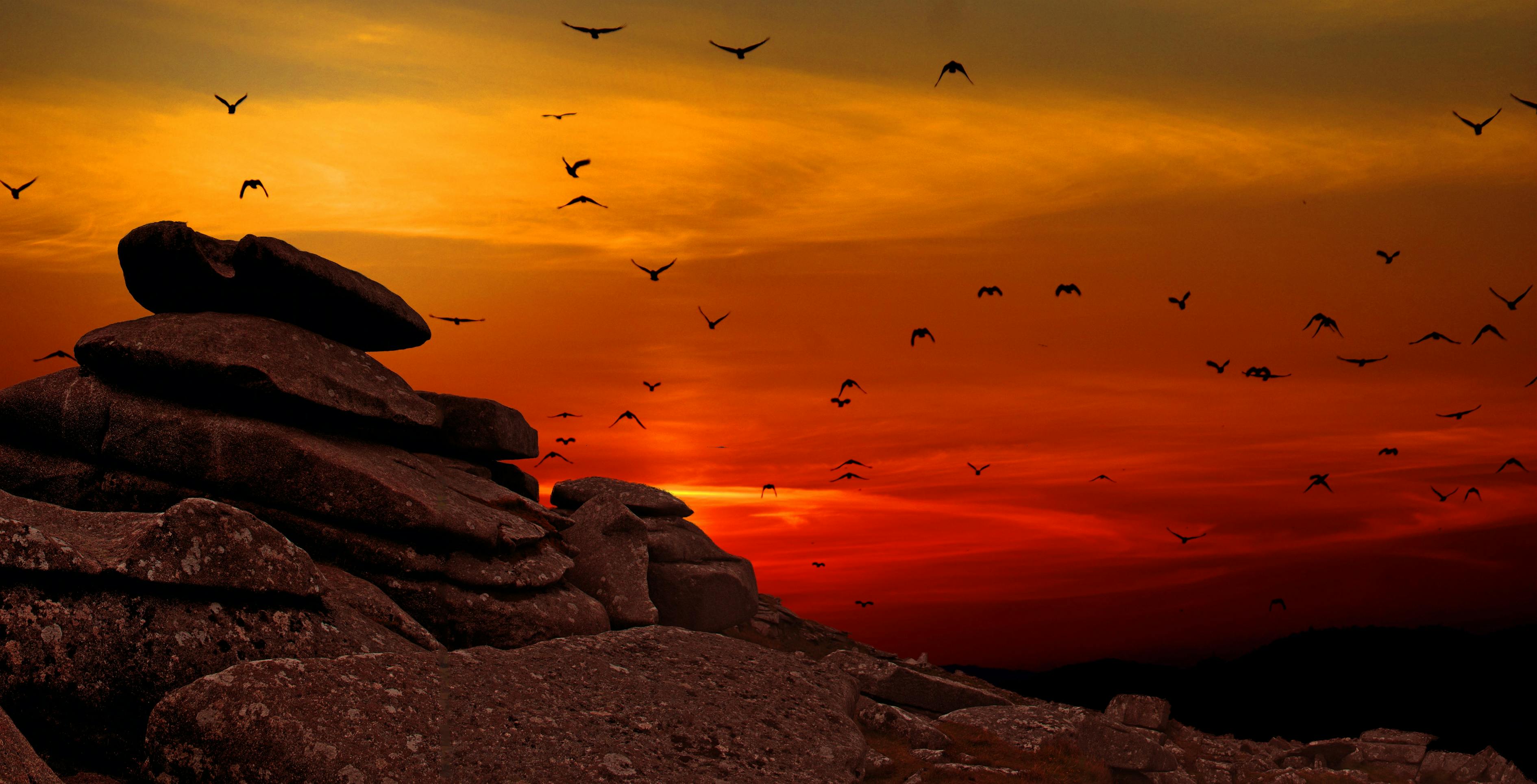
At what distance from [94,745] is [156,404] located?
848cm

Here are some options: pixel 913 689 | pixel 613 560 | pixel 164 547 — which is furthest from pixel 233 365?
pixel 913 689

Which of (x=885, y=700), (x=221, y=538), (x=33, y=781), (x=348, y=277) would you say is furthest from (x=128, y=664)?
(x=885, y=700)

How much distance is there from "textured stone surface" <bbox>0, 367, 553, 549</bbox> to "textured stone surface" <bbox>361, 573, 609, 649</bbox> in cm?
104

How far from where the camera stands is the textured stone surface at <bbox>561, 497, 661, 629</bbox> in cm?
2269

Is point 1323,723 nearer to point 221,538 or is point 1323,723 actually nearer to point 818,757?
point 818,757

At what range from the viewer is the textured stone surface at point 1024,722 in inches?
→ 894

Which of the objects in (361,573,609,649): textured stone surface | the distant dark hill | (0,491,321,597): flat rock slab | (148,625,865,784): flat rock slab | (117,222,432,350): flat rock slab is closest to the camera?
(148,625,865,784): flat rock slab

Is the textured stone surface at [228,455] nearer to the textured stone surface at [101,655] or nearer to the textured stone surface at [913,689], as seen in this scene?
the textured stone surface at [101,655]

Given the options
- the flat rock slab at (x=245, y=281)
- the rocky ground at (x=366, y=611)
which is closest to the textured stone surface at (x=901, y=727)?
the rocky ground at (x=366, y=611)

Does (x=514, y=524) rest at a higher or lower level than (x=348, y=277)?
lower

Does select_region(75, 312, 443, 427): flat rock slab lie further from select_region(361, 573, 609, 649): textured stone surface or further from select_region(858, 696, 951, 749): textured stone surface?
select_region(858, 696, 951, 749): textured stone surface

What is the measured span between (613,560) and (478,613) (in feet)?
15.7

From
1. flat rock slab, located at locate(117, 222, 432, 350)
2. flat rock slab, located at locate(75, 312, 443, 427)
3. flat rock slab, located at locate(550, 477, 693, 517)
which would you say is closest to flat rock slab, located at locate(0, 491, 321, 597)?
flat rock slab, located at locate(75, 312, 443, 427)

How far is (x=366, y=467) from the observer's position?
758 inches
